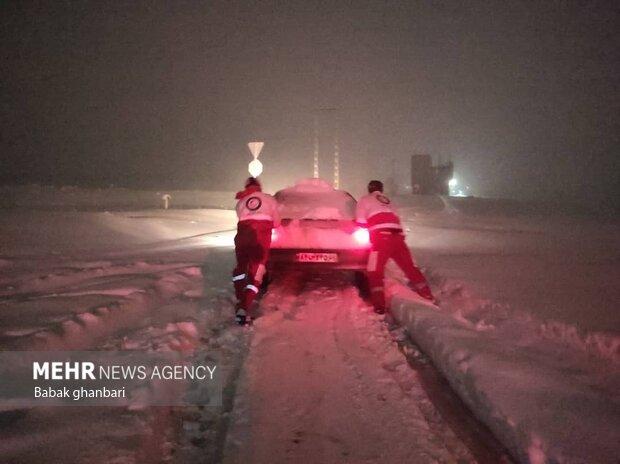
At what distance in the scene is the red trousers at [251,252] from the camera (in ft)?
19.2

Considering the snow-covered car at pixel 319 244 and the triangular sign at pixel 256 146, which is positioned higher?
the triangular sign at pixel 256 146

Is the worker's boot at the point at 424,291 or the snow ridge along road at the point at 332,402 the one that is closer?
the snow ridge along road at the point at 332,402

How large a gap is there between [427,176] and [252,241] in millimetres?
71537

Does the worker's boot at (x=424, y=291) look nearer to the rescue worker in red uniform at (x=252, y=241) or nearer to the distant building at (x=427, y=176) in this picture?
the rescue worker in red uniform at (x=252, y=241)

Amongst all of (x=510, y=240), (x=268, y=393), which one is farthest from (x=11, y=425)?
(x=510, y=240)

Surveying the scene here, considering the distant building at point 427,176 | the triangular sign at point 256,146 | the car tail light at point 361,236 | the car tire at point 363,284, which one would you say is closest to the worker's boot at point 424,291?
the car tire at point 363,284

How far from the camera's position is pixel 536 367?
401 centimetres

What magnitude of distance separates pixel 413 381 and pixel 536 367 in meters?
1.10

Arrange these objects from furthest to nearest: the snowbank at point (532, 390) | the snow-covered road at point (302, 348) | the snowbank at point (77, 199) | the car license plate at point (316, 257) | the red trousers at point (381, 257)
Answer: the snowbank at point (77, 199) → the car license plate at point (316, 257) → the red trousers at point (381, 257) → the snow-covered road at point (302, 348) → the snowbank at point (532, 390)

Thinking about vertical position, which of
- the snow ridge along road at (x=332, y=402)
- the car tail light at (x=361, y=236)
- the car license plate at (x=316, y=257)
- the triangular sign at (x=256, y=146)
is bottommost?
the snow ridge along road at (x=332, y=402)

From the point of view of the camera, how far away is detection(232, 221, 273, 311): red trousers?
5.86 meters

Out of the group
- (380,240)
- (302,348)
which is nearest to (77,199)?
(380,240)

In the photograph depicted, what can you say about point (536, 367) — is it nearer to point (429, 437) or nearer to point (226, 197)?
point (429, 437)

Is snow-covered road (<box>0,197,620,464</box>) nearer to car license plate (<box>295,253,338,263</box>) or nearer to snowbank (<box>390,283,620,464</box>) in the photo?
snowbank (<box>390,283,620,464</box>)
